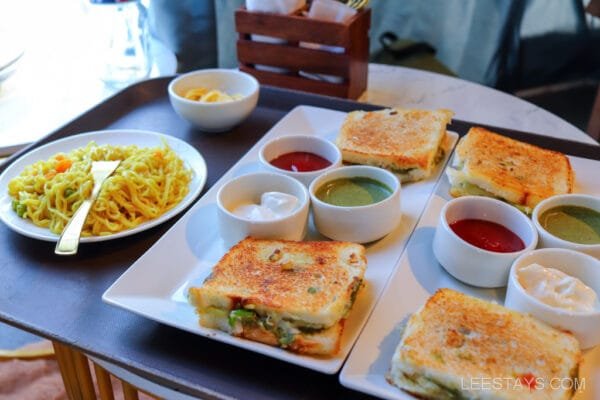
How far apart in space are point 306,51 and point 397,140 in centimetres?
75

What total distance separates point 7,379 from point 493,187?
2026 millimetres

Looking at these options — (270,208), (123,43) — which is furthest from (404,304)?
(123,43)

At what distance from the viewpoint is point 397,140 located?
1833mm

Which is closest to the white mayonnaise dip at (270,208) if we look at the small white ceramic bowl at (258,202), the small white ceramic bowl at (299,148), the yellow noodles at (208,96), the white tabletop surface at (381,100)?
the small white ceramic bowl at (258,202)

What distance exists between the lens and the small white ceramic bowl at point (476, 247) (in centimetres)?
132

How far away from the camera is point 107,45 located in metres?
3.09

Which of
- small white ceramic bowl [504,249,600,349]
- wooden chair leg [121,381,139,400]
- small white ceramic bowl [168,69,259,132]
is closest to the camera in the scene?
small white ceramic bowl [504,249,600,349]

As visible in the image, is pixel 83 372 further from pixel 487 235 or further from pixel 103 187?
pixel 487 235

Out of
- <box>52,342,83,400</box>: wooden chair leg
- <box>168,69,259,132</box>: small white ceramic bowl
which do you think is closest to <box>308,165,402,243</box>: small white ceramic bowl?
<box>168,69,259,132</box>: small white ceramic bowl

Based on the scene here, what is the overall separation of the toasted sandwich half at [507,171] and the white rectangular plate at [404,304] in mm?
74

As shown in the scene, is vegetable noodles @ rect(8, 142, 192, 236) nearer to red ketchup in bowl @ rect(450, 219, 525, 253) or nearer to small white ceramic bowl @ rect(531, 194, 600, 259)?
red ketchup in bowl @ rect(450, 219, 525, 253)

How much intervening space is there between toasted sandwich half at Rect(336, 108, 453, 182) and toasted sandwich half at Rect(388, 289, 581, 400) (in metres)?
0.63

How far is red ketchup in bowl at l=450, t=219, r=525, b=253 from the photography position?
4.61 feet

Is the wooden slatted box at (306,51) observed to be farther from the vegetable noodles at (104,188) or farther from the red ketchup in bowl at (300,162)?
the vegetable noodles at (104,188)
